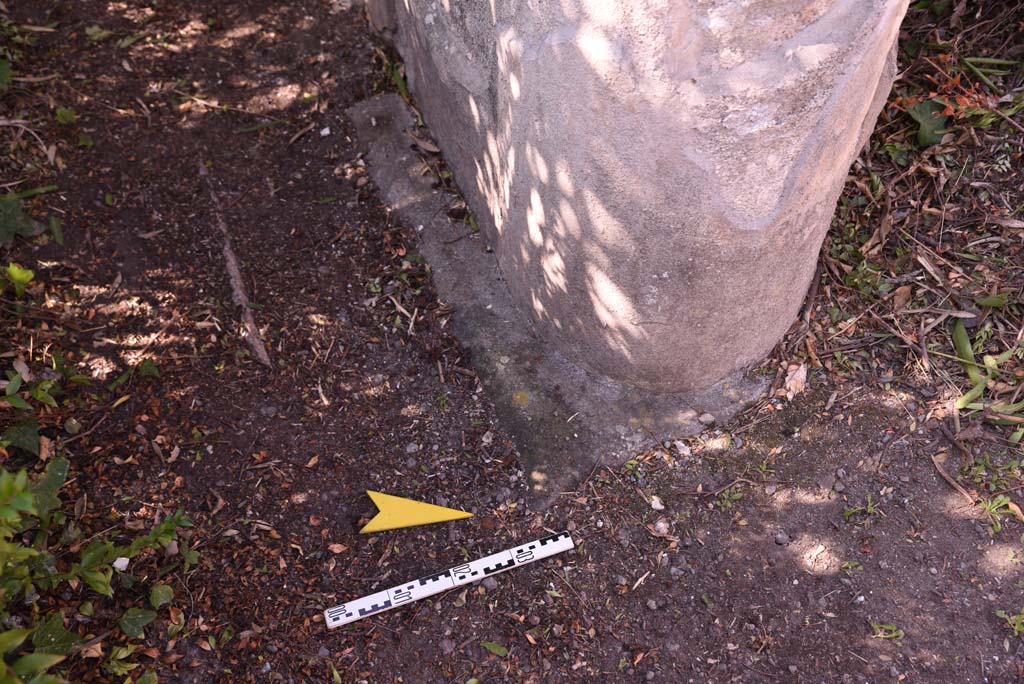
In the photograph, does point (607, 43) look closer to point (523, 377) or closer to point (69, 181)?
point (523, 377)

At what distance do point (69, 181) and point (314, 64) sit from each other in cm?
138

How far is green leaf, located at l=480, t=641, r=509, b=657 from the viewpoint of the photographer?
2508 millimetres

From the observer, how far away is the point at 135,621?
7.54 ft

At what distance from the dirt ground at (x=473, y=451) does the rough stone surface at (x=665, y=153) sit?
0.44 m

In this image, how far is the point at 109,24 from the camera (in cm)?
399

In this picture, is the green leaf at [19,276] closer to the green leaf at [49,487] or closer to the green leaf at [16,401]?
the green leaf at [16,401]

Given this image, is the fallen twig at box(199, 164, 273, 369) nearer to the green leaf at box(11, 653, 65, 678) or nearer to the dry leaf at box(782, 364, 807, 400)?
the green leaf at box(11, 653, 65, 678)

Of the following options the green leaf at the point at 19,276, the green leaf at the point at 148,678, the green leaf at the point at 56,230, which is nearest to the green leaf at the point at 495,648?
the green leaf at the point at 148,678

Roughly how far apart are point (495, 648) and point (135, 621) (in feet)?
3.76

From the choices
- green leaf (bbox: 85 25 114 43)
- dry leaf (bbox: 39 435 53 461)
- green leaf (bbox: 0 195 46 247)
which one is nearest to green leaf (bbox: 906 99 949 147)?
dry leaf (bbox: 39 435 53 461)

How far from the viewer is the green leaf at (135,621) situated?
89.7 inches

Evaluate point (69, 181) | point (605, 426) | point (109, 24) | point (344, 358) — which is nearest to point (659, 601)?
point (605, 426)

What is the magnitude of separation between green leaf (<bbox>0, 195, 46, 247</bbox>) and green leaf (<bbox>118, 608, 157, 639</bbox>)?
1.71 meters

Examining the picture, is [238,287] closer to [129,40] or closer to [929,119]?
[129,40]
